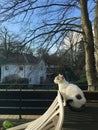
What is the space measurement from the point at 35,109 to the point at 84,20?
180 inches

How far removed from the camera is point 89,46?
540 inches

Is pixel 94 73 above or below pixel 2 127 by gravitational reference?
above

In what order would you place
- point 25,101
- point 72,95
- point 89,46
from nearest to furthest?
point 72,95
point 25,101
point 89,46

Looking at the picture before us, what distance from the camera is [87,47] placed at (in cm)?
1373

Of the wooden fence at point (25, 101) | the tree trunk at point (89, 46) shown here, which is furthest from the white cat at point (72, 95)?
the tree trunk at point (89, 46)

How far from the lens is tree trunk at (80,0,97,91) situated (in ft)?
44.9

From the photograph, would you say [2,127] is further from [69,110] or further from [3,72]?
[3,72]

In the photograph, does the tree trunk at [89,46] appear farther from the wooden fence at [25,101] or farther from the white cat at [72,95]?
the white cat at [72,95]

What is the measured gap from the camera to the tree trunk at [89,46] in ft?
44.9

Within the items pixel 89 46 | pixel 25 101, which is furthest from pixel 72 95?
pixel 89 46

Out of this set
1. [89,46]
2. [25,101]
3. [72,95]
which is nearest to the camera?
[72,95]

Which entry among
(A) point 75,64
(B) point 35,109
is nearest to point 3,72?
(A) point 75,64

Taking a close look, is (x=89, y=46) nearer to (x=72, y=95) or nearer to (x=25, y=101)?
(x=25, y=101)

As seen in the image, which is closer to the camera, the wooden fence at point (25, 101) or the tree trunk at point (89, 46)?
the wooden fence at point (25, 101)
